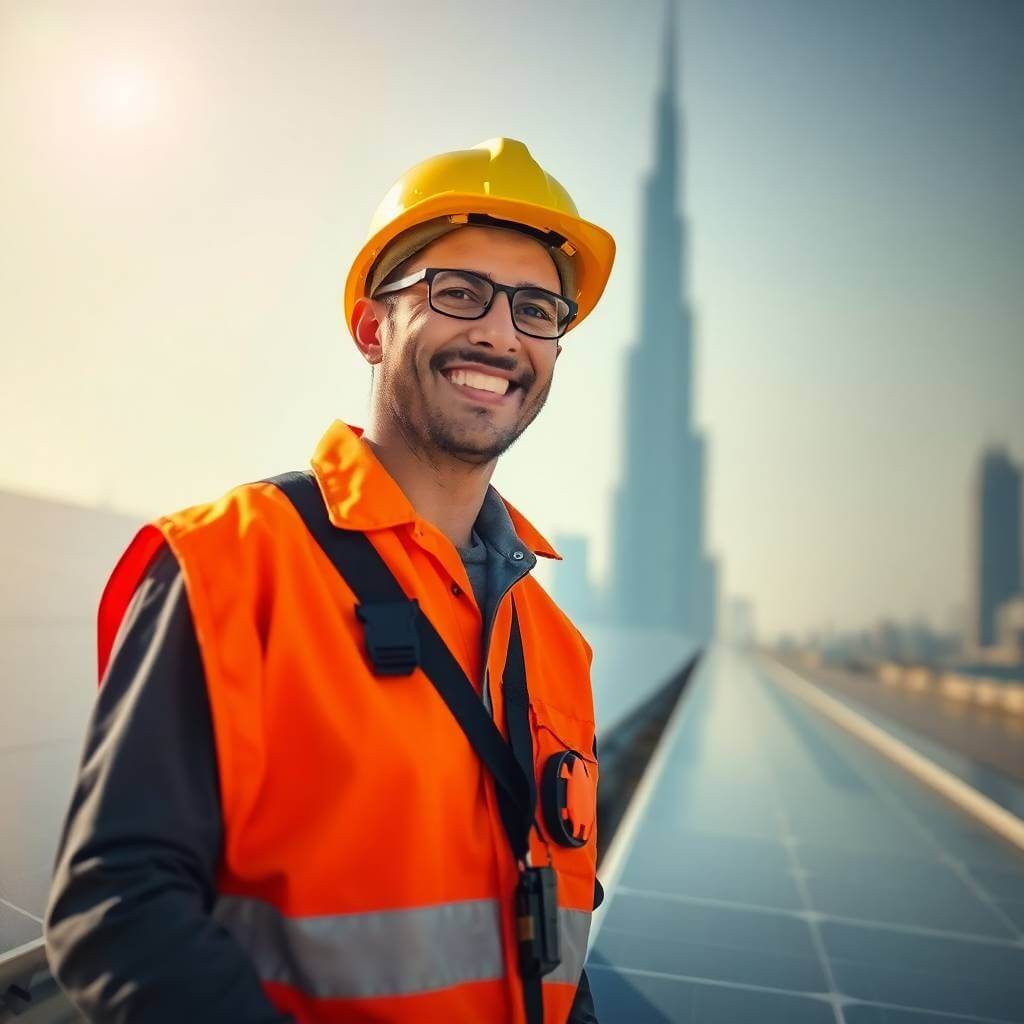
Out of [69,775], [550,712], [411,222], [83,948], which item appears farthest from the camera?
[69,775]

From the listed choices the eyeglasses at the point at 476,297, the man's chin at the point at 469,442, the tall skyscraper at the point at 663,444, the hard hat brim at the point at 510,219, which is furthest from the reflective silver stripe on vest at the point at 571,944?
the tall skyscraper at the point at 663,444

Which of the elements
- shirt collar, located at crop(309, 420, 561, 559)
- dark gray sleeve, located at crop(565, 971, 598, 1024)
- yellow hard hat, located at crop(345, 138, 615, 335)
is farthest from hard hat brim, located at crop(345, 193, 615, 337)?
dark gray sleeve, located at crop(565, 971, 598, 1024)

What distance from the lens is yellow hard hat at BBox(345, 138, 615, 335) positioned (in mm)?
1977

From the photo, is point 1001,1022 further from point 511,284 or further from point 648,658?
point 648,658

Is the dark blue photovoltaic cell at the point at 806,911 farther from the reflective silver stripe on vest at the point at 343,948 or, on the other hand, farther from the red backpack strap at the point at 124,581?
the red backpack strap at the point at 124,581

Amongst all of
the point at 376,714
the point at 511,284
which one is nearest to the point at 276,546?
the point at 376,714

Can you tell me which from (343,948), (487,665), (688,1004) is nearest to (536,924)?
(343,948)

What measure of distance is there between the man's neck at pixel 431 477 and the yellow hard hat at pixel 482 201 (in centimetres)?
41

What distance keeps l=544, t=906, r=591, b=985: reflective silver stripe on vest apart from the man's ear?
1173 mm

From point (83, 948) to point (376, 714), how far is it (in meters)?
0.48

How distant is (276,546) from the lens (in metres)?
1.50

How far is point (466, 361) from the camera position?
1913mm

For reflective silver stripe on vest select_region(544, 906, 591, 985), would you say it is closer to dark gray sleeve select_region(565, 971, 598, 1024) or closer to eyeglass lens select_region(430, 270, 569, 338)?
dark gray sleeve select_region(565, 971, 598, 1024)

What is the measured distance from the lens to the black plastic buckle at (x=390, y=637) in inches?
59.5
